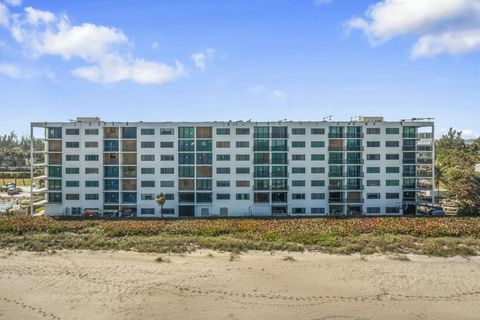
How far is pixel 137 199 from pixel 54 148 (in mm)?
17578

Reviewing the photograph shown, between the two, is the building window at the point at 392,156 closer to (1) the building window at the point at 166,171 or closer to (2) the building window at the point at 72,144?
(1) the building window at the point at 166,171

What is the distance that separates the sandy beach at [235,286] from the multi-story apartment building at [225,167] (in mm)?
26387

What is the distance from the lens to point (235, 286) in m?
33.2

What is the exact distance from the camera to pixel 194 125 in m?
69.4

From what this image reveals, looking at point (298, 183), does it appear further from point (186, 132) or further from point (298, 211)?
point (186, 132)

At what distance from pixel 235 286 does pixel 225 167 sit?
3800 cm

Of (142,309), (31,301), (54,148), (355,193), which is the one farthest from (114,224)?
(355,193)

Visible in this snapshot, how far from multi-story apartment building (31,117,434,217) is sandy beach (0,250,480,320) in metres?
26.4

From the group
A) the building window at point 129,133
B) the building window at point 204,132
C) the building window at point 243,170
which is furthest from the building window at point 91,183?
the building window at point 243,170

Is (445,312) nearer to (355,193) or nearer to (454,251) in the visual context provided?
(454,251)

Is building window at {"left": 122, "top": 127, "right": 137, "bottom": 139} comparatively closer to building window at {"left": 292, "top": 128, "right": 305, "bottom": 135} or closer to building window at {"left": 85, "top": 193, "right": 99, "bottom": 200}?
building window at {"left": 85, "top": 193, "right": 99, "bottom": 200}

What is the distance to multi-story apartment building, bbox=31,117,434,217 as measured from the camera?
6925 centimetres

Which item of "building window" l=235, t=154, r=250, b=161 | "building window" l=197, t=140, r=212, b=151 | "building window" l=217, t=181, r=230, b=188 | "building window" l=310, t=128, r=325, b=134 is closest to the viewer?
"building window" l=197, t=140, r=212, b=151

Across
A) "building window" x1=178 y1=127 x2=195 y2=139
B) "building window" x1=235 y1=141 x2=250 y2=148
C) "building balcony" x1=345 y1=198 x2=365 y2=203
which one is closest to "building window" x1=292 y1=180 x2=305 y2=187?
"building balcony" x1=345 y1=198 x2=365 y2=203
